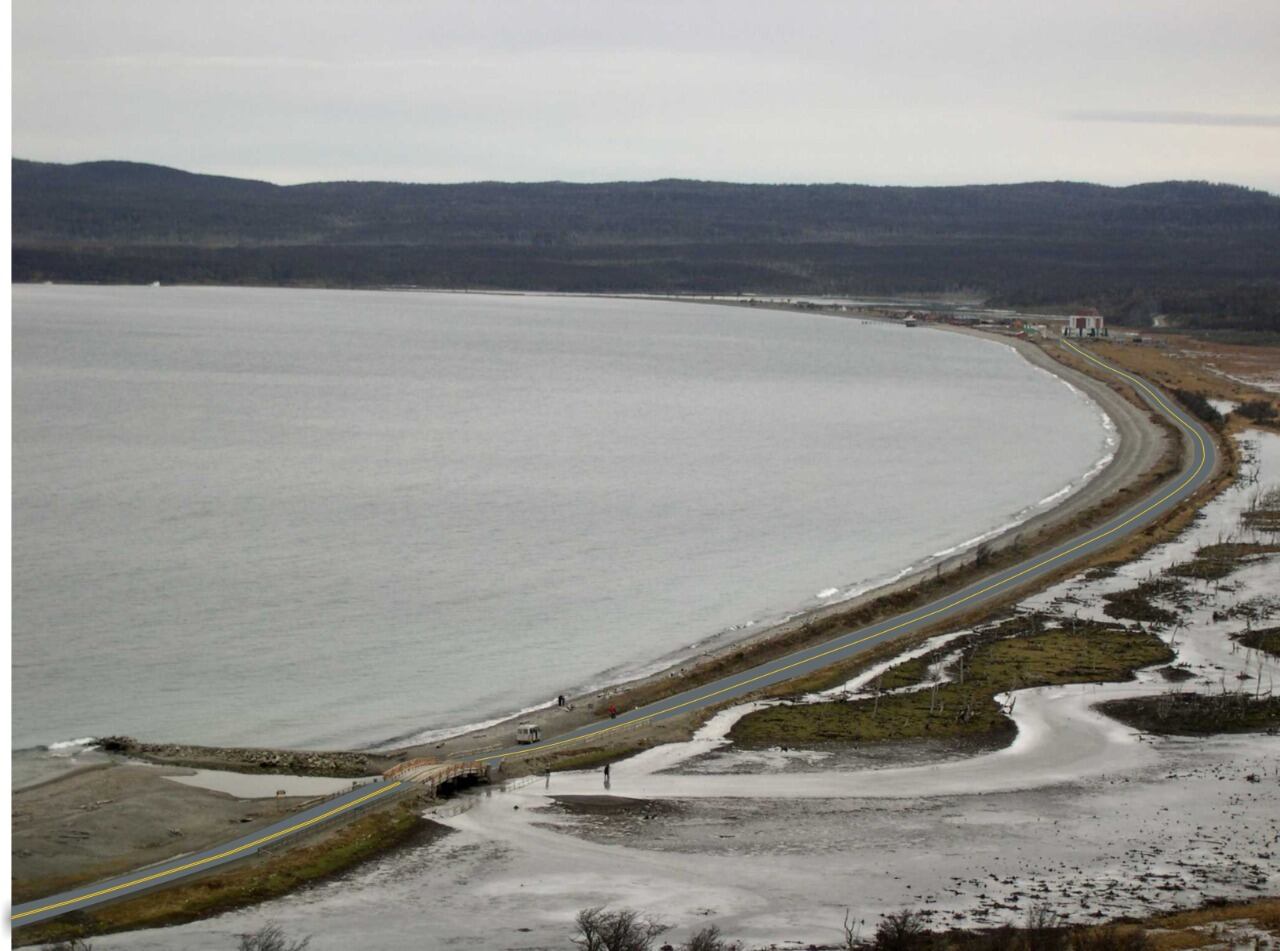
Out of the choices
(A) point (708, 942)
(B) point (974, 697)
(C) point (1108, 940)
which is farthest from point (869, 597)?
(A) point (708, 942)

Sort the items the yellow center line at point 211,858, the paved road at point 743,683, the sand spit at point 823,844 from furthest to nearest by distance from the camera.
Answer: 1. the paved road at point 743,683
2. the sand spit at point 823,844
3. the yellow center line at point 211,858

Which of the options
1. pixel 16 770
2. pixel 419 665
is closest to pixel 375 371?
pixel 419 665

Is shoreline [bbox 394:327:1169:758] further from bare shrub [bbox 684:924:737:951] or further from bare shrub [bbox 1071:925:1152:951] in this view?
bare shrub [bbox 1071:925:1152:951]

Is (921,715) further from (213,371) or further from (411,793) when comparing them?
(213,371)

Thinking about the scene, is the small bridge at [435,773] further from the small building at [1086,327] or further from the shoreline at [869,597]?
the small building at [1086,327]

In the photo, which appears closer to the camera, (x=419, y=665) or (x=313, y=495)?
(x=419, y=665)

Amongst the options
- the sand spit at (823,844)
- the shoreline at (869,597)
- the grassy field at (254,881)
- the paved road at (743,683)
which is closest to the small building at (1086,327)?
the shoreline at (869,597)
